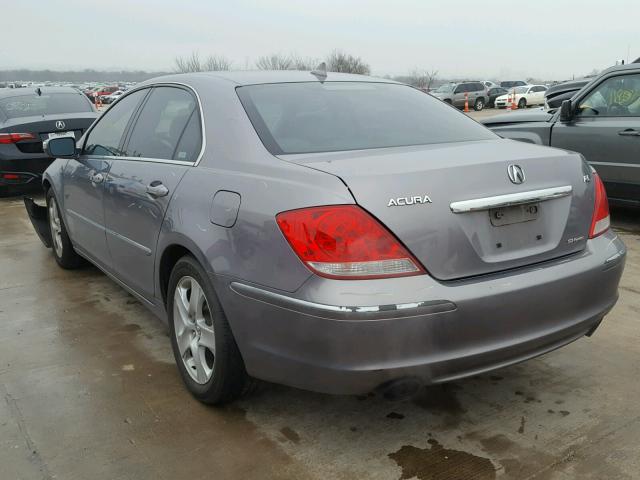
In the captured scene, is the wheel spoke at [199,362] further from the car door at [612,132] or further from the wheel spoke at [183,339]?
the car door at [612,132]

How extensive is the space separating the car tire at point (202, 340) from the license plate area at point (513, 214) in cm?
116

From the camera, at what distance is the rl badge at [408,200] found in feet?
7.31

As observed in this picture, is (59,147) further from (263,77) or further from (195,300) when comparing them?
(195,300)

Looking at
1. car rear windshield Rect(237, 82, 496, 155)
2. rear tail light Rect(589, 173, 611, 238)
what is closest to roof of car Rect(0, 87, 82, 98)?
car rear windshield Rect(237, 82, 496, 155)

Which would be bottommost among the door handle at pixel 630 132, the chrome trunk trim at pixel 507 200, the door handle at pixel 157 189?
Result: the door handle at pixel 630 132

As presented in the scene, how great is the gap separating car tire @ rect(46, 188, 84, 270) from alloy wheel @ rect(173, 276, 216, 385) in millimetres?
2388

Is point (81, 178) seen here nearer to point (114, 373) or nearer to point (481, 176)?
point (114, 373)

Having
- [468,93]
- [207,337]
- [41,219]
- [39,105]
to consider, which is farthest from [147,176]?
[468,93]

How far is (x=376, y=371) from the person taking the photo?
2.21 meters

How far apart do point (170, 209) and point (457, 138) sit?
1.43 m

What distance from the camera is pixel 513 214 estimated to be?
2416mm

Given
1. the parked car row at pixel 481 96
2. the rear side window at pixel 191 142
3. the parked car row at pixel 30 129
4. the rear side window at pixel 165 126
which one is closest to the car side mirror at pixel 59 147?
the rear side window at pixel 165 126

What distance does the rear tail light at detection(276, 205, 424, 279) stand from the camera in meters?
2.19

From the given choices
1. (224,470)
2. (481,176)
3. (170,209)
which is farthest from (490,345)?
(170,209)
